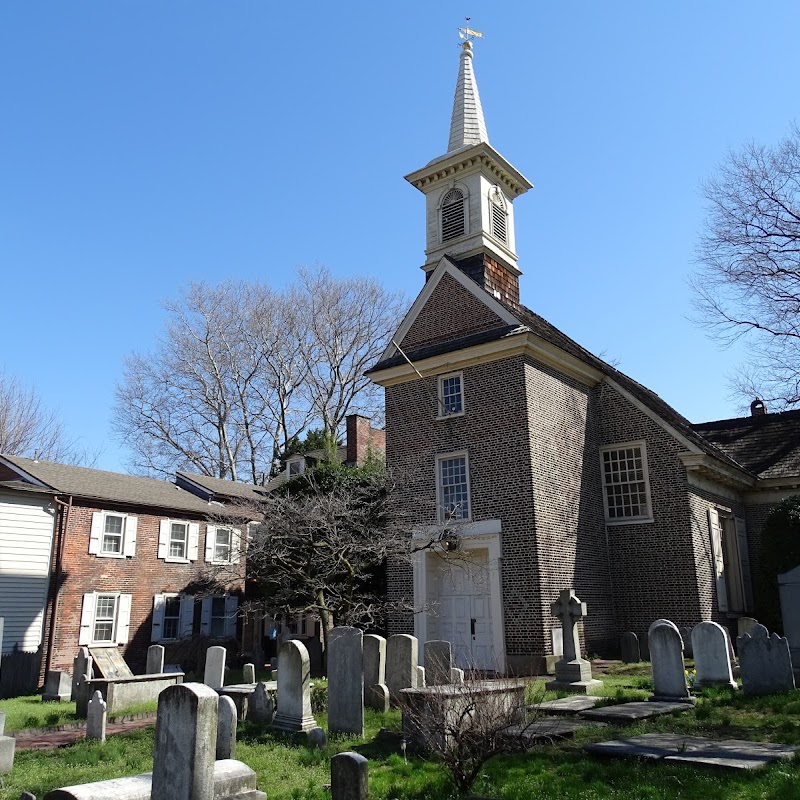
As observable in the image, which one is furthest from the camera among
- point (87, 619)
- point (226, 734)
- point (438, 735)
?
point (87, 619)

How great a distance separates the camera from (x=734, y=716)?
10.1 m

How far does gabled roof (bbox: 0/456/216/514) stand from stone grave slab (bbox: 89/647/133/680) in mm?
5052

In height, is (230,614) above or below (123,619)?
above

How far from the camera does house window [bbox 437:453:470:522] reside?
→ 64.9ft

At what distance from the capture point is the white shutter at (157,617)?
964 inches

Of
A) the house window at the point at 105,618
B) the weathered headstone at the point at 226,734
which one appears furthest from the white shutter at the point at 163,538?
the weathered headstone at the point at 226,734

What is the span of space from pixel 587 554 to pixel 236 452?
24.3 m

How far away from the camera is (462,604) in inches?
770

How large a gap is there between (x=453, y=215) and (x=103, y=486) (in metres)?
15.0

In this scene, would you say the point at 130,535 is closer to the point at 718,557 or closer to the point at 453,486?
the point at 453,486

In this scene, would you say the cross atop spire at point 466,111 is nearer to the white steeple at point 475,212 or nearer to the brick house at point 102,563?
the white steeple at point 475,212

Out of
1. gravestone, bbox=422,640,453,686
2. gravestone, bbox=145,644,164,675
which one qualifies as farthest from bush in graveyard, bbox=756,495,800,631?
gravestone, bbox=145,644,164,675

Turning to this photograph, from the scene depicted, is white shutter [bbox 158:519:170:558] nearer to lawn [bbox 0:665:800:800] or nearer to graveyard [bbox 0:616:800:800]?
graveyard [bbox 0:616:800:800]

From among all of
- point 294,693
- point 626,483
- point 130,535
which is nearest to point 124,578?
point 130,535
